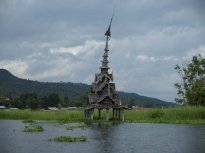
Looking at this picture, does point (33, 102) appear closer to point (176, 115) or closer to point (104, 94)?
point (104, 94)

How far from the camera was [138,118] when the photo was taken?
7075 centimetres

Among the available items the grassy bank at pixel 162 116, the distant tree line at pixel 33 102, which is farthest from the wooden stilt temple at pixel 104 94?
the distant tree line at pixel 33 102

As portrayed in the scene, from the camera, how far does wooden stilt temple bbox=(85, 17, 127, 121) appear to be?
6869 centimetres

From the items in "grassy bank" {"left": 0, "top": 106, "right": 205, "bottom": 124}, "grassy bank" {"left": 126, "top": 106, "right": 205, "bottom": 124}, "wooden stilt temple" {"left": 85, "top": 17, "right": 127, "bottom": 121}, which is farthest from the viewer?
"wooden stilt temple" {"left": 85, "top": 17, "right": 127, "bottom": 121}

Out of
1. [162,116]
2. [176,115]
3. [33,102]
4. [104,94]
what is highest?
[33,102]

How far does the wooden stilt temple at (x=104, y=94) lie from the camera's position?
68688 millimetres

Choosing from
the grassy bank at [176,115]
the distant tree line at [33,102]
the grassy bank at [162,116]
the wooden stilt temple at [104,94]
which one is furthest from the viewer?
the distant tree line at [33,102]

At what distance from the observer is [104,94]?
69.9 metres

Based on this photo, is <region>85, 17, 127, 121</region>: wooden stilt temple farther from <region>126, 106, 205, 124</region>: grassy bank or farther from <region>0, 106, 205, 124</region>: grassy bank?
<region>126, 106, 205, 124</region>: grassy bank

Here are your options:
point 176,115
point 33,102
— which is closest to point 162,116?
point 176,115

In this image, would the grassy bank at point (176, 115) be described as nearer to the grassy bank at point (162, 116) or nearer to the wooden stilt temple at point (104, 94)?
the grassy bank at point (162, 116)

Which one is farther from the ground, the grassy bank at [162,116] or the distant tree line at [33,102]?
the distant tree line at [33,102]

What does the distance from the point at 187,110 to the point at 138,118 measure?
916cm

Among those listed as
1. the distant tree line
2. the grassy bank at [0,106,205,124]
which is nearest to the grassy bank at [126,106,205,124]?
the grassy bank at [0,106,205,124]
